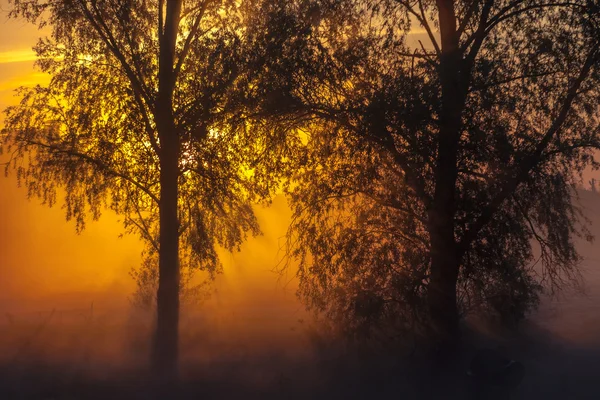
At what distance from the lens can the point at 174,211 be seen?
14.9 meters

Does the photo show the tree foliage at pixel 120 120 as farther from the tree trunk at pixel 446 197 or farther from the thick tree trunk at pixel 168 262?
the tree trunk at pixel 446 197

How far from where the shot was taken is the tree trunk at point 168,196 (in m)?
14.7

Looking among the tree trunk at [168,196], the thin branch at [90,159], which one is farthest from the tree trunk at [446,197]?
the thin branch at [90,159]

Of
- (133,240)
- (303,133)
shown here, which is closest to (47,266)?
(133,240)

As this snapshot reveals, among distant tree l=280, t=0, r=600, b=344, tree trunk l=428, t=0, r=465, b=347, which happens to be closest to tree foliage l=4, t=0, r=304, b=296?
distant tree l=280, t=0, r=600, b=344

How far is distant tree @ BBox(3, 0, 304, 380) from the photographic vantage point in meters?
14.7

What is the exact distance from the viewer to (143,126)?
15.2m

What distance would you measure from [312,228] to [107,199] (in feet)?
17.7

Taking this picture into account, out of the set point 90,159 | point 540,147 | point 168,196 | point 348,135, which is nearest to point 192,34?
point 90,159

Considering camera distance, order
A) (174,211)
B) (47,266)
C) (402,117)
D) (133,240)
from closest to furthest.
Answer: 1. (402,117)
2. (174,211)
3. (47,266)
4. (133,240)

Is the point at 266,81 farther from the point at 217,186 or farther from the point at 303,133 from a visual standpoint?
the point at 217,186

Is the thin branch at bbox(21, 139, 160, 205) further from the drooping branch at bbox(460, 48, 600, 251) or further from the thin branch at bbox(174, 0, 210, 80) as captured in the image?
the drooping branch at bbox(460, 48, 600, 251)

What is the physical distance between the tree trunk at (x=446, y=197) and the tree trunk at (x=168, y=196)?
5.54 metres

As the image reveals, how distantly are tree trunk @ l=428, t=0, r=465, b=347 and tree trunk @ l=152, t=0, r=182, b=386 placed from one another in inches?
218
